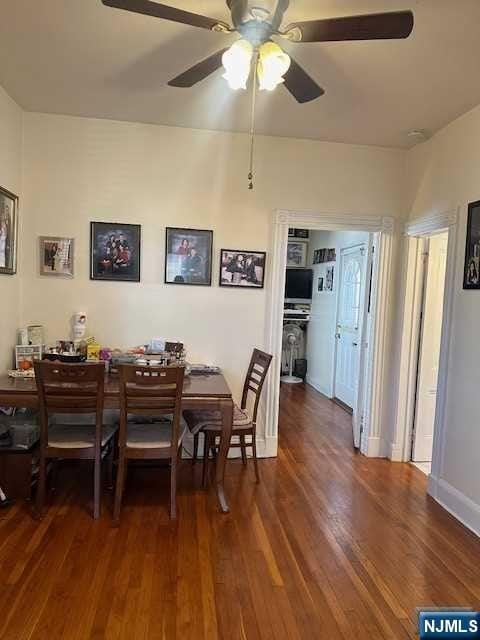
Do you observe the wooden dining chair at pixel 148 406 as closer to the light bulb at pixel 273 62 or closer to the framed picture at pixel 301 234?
the light bulb at pixel 273 62

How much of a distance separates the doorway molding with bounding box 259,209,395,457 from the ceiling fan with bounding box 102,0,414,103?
1.72 metres

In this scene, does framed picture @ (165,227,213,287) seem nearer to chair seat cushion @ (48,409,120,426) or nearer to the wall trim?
Result: chair seat cushion @ (48,409,120,426)

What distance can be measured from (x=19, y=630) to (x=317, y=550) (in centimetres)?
149

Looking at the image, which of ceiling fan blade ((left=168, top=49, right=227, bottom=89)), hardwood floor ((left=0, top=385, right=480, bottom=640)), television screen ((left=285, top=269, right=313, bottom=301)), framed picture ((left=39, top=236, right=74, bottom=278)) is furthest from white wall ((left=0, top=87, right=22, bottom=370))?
television screen ((left=285, top=269, right=313, bottom=301))

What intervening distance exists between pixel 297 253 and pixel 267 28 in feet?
18.5

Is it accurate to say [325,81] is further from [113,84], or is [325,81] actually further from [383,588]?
[383,588]

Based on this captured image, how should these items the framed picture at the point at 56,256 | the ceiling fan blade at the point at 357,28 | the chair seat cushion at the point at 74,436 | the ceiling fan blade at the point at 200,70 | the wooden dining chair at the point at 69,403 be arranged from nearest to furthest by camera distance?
1. the ceiling fan blade at the point at 357,28
2. the ceiling fan blade at the point at 200,70
3. the wooden dining chair at the point at 69,403
4. the chair seat cushion at the point at 74,436
5. the framed picture at the point at 56,256

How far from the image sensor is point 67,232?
3.41 meters

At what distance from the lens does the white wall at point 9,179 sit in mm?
3006

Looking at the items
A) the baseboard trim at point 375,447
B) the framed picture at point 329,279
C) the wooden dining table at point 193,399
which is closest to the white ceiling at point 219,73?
the wooden dining table at point 193,399

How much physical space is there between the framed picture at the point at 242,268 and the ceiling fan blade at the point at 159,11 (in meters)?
1.97

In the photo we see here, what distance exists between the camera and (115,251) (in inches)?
136

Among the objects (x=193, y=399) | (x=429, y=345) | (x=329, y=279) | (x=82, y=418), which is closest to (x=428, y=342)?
(x=429, y=345)

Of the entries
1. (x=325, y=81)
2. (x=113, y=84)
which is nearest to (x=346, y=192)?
(x=325, y=81)
